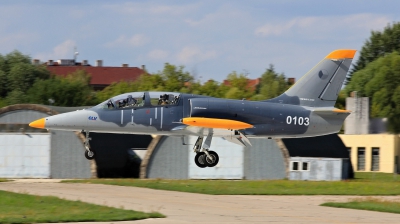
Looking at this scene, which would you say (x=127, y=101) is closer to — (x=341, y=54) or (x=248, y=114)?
(x=248, y=114)

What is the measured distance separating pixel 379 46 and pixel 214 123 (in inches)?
3718

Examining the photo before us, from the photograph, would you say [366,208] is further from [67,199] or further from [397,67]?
[397,67]

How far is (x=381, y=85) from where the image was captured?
9538 centimetres

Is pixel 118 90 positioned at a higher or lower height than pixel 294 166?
higher

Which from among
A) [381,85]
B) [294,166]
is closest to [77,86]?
[381,85]

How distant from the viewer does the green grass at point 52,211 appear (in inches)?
1105

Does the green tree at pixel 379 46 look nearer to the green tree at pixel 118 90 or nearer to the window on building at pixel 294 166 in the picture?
the green tree at pixel 118 90

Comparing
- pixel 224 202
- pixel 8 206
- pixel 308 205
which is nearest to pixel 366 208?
pixel 308 205

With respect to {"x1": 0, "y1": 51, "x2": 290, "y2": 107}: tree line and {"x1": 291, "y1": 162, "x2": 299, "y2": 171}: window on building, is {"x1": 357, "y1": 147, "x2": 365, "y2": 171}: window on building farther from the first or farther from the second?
{"x1": 0, "y1": 51, "x2": 290, "y2": 107}: tree line

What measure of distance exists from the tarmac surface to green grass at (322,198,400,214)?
0.93 metres

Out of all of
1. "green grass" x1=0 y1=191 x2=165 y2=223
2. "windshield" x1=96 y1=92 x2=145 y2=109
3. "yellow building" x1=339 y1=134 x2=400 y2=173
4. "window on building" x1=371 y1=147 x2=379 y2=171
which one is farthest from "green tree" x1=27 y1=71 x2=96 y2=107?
"windshield" x1=96 y1=92 x2=145 y2=109

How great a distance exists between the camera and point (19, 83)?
104062 millimetres

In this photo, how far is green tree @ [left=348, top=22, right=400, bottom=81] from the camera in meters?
121

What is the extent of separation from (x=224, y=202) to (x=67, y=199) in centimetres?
720
